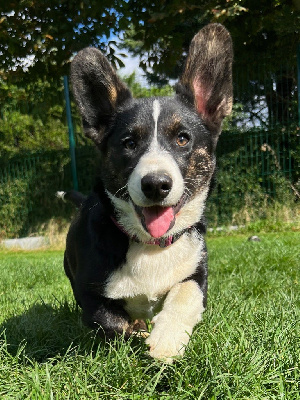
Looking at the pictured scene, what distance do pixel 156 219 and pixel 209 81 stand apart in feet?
3.35

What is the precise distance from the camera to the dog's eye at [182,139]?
2.52 metres

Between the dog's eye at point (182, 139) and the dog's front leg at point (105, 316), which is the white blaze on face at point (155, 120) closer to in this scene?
the dog's eye at point (182, 139)

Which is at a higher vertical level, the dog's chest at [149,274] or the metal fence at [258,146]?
the metal fence at [258,146]

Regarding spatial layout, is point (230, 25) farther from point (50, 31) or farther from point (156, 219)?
point (156, 219)

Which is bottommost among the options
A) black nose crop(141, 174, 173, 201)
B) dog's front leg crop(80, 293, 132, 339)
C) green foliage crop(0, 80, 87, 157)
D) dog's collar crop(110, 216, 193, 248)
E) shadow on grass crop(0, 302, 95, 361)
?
shadow on grass crop(0, 302, 95, 361)

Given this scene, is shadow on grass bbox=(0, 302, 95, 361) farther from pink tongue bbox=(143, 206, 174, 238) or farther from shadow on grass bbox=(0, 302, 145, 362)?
pink tongue bbox=(143, 206, 174, 238)

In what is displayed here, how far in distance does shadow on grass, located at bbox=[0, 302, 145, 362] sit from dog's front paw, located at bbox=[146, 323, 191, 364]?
0.79 feet

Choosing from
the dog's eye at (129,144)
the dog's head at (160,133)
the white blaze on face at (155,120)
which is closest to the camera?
the dog's head at (160,133)

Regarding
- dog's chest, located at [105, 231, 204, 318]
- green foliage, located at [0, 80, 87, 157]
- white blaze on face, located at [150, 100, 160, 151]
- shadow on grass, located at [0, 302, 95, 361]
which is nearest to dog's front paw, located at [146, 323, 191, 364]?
dog's chest, located at [105, 231, 204, 318]

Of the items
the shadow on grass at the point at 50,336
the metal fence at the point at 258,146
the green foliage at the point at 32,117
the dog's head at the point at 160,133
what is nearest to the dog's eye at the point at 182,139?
the dog's head at the point at 160,133

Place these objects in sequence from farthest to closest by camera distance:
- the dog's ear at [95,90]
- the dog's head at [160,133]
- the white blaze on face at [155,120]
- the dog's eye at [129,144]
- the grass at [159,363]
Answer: the dog's ear at [95,90]
the dog's eye at [129,144]
the white blaze on face at [155,120]
the dog's head at [160,133]
the grass at [159,363]

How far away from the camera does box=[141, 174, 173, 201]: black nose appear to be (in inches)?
83.4

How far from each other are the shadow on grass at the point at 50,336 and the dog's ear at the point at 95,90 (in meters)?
1.13

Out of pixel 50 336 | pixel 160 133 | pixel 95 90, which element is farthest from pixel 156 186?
pixel 50 336
